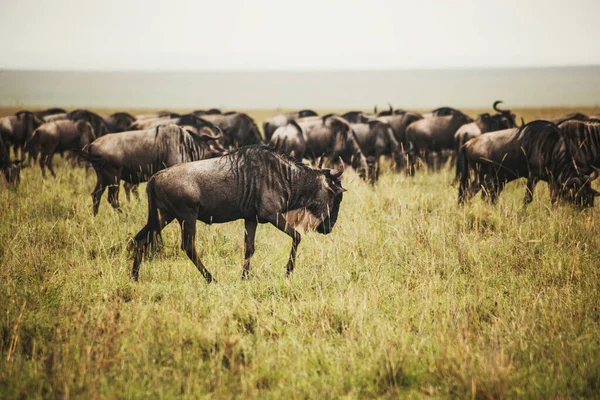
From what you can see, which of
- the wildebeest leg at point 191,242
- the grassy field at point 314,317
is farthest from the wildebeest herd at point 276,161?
the grassy field at point 314,317

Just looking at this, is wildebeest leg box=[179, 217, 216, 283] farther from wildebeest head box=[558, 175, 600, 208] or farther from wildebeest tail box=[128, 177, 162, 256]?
wildebeest head box=[558, 175, 600, 208]

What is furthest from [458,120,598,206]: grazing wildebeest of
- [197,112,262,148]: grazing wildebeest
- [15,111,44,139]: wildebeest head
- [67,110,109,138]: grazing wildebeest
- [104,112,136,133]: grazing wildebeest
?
[104,112,136,133]: grazing wildebeest

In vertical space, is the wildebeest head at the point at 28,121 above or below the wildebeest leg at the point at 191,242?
above

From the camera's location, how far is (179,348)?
136 inches

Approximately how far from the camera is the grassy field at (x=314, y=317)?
3145mm

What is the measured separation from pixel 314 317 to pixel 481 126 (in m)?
10.7

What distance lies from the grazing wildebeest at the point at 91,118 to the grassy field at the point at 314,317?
8.51 metres

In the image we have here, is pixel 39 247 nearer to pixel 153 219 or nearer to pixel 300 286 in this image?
pixel 153 219

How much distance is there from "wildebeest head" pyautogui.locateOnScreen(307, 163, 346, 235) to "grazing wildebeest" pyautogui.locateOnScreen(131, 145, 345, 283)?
0.4 inches

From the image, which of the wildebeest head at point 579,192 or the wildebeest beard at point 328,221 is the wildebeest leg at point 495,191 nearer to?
the wildebeest head at point 579,192

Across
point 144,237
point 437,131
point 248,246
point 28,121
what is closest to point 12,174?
point 28,121

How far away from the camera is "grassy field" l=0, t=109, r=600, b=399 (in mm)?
3145

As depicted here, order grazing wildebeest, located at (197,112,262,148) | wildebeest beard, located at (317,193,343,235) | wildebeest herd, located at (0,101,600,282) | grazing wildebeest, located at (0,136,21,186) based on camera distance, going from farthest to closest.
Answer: grazing wildebeest, located at (197,112,262,148) < grazing wildebeest, located at (0,136,21,186) < wildebeest beard, located at (317,193,343,235) < wildebeest herd, located at (0,101,600,282)

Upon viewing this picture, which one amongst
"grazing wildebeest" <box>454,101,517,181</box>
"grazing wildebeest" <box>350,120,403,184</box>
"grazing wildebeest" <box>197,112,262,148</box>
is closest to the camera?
"grazing wildebeest" <box>454,101,517,181</box>
